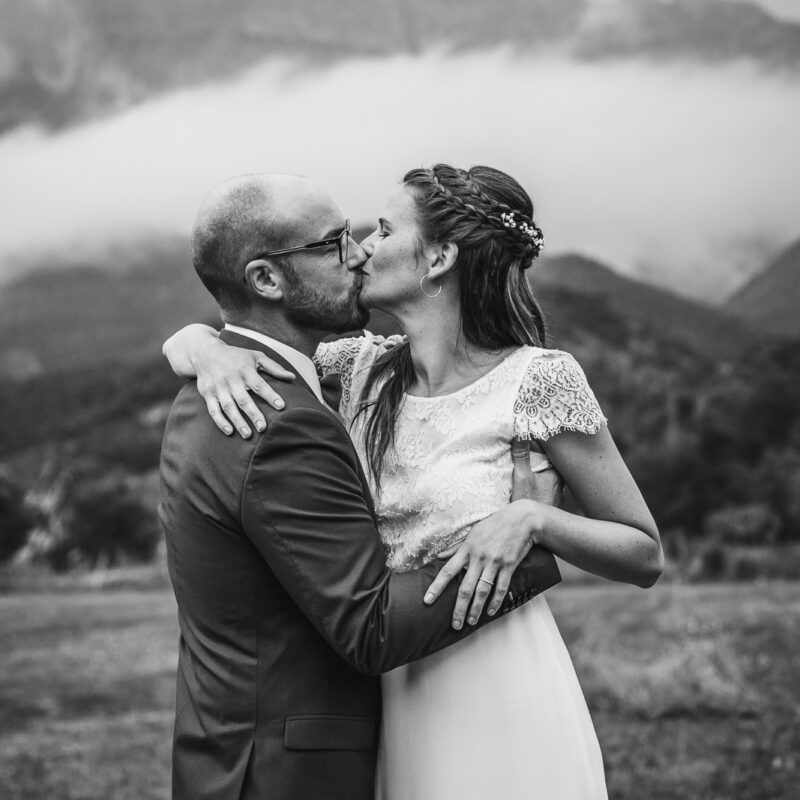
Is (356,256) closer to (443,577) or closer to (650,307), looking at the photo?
(443,577)

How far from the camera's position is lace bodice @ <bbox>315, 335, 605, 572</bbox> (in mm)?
2346

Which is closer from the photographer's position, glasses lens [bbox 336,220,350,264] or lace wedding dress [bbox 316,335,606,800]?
lace wedding dress [bbox 316,335,606,800]

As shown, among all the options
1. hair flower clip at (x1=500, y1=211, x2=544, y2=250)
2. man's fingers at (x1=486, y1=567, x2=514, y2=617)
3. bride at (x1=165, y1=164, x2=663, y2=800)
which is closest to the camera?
man's fingers at (x1=486, y1=567, x2=514, y2=617)

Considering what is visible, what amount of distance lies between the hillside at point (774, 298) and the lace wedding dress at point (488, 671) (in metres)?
4.29

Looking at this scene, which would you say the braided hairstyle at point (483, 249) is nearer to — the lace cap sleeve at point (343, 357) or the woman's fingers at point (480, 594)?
the lace cap sleeve at point (343, 357)

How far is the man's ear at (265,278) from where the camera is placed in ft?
7.86

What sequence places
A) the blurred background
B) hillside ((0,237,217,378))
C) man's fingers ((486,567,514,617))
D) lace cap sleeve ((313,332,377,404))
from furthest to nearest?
hillside ((0,237,217,378)) < the blurred background < lace cap sleeve ((313,332,377,404)) < man's fingers ((486,567,514,617))

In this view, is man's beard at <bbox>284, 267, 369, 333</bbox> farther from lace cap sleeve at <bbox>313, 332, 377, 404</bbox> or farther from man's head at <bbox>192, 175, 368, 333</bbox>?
lace cap sleeve at <bbox>313, 332, 377, 404</bbox>

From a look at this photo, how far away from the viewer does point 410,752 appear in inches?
93.2

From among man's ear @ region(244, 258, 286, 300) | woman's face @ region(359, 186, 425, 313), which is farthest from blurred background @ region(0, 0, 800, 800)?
man's ear @ region(244, 258, 286, 300)

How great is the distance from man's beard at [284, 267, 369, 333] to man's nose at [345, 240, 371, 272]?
0.19 ft

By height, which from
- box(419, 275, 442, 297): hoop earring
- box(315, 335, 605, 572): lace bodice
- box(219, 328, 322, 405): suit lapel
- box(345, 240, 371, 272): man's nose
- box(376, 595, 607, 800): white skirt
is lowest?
box(376, 595, 607, 800): white skirt

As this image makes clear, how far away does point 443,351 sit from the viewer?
261cm

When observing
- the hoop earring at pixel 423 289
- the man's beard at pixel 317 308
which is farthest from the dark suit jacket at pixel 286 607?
the hoop earring at pixel 423 289
